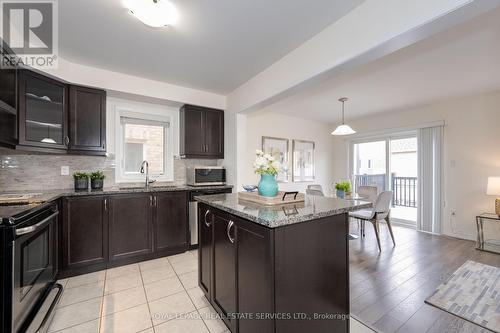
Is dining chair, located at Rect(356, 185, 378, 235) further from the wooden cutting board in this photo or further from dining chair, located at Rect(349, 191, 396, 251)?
the wooden cutting board

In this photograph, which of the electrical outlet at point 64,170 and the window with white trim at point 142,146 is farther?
the window with white trim at point 142,146

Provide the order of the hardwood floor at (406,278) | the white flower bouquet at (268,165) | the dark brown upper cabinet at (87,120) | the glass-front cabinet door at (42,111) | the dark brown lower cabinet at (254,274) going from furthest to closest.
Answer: the dark brown upper cabinet at (87,120) < the glass-front cabinet door at (42,111) < the white flower bouquet at (268,165) < the hardwood floor at (406,278) < the dark brown lower cabinet at (254,274)

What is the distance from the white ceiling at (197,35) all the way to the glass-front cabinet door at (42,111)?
45 cm

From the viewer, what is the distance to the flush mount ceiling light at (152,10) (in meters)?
1.60

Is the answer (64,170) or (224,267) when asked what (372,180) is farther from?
(64,170)

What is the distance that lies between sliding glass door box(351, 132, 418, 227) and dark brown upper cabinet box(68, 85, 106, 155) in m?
5.14

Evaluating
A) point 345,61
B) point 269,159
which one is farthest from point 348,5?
point 269,159

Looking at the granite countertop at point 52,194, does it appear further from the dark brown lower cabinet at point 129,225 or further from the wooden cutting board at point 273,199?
the wooden cutting board at point 273,199

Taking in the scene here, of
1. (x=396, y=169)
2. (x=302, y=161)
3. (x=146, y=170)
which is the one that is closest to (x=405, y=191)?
(x=396, y=169)

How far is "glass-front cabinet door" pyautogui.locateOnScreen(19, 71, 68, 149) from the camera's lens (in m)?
2.10

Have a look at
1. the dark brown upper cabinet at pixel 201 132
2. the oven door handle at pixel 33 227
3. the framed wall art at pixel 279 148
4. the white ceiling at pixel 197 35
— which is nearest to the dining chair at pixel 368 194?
the framed wall art at pixel 279 148

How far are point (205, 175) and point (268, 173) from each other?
73.7 inches

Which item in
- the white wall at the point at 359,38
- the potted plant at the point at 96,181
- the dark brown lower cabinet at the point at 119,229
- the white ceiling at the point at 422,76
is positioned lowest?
the dark brown lower cabinet at the point at 119,229

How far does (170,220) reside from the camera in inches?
119
